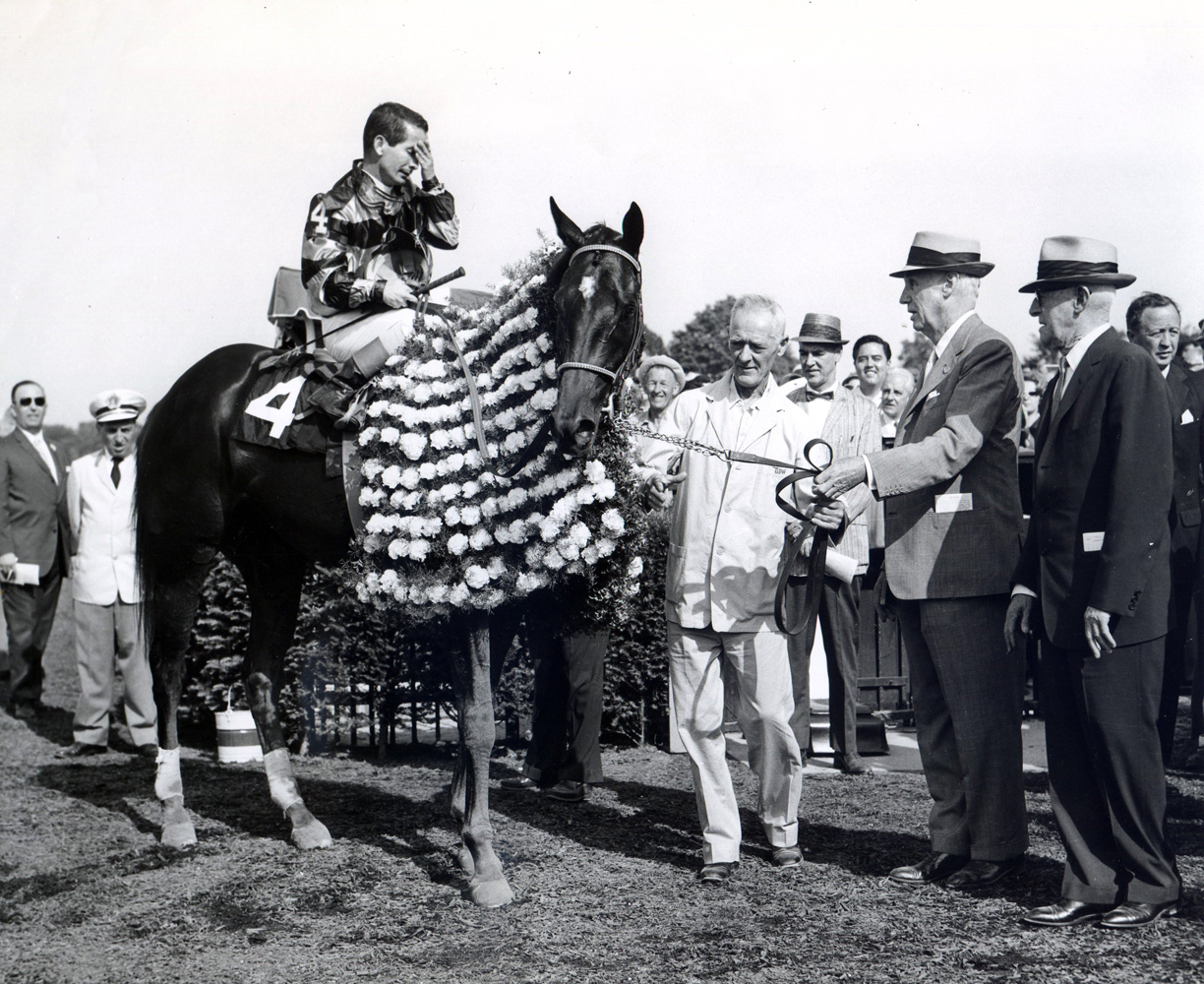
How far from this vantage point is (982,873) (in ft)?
13.3

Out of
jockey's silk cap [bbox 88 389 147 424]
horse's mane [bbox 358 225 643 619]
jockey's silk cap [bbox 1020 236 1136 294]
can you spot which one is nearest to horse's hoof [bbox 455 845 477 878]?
horse's mane [bbox 358 225 643 619]

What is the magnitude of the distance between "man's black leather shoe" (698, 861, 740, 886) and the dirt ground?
7 cm

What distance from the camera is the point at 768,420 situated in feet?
14.4

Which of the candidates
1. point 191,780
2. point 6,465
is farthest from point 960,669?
point 6,465

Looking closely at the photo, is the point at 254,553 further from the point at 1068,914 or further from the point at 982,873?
the point at 1068,914

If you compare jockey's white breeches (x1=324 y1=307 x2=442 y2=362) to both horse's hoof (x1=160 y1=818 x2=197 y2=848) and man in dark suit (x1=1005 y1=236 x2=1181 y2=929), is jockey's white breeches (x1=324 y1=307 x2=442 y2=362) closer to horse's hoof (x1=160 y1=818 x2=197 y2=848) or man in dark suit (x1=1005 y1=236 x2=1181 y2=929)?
horse's hoof (x1=160 y1=818 x2=197 y2=848)

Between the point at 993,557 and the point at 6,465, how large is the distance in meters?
7.48

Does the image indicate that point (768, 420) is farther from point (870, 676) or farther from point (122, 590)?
point (122, 590)

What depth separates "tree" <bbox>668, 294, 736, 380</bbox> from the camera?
3253 centimetres

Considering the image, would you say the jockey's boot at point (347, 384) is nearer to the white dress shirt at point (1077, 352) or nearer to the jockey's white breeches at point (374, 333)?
the jockey's white breeches at point (374, 333)

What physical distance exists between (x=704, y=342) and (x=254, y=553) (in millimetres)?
28388

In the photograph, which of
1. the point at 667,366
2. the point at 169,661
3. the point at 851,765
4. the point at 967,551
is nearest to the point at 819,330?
the point at 667,366

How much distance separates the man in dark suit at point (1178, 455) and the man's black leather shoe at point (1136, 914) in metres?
2.00

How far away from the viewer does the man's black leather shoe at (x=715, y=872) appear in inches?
164
